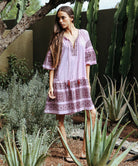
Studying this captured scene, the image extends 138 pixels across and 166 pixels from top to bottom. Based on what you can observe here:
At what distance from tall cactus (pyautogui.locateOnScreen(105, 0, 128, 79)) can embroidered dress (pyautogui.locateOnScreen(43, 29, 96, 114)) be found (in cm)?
208

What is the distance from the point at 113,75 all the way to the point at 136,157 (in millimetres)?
2312

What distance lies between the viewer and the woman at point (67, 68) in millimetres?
3227

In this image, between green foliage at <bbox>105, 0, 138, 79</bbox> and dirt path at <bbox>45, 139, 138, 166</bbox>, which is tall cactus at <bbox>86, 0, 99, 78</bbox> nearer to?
green foliage at <bbox>105, 0, 138, 79</bbox>

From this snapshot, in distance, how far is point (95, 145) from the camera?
2416mm

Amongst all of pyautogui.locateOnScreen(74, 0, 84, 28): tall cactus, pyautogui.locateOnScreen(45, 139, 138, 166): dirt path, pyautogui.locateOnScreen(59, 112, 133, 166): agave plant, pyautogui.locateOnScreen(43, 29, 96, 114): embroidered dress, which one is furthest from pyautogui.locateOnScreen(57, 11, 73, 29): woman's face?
pyautogui.locateOnScreen(74, 0, 84, 28): tall cactus

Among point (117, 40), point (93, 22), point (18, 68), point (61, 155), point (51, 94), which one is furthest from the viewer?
point (18, 68)

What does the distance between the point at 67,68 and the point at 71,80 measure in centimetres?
14

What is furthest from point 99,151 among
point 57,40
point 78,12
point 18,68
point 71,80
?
point 18,68

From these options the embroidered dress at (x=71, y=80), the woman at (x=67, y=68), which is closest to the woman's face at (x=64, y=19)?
the woman at (x=67, y=68)

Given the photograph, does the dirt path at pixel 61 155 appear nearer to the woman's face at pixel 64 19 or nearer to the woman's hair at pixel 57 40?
the woman's hair at pixel 57 40

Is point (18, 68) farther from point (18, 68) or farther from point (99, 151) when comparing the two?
point (99, 151)

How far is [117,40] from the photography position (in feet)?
17.4

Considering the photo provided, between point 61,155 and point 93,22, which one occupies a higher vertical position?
point 93,22

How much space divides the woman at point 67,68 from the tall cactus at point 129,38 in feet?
6.02
